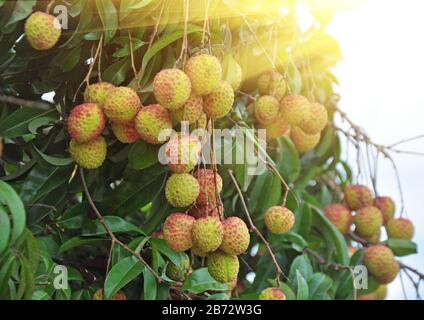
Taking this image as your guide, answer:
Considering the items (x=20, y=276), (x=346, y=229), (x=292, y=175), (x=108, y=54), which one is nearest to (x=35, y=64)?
(x=108, y=54)

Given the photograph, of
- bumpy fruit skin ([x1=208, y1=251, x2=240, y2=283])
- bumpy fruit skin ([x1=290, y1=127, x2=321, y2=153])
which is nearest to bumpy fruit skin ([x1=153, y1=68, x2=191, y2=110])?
bumpy fruit skin ([x1=208, y1=251, x2=240, y2=283])

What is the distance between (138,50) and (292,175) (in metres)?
0.65

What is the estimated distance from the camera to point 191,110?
118 centimetres

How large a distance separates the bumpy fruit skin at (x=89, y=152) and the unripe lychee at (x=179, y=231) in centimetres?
16

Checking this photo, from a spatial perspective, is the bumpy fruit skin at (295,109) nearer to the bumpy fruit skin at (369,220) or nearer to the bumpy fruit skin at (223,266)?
the bumpy fruit skin at (223,266)

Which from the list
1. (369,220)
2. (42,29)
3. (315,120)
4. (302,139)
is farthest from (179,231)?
(369,220)

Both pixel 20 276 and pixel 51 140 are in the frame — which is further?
pixel 51 140

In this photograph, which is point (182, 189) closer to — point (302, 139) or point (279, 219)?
point (279, 219)

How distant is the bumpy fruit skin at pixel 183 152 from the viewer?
3.83 ft

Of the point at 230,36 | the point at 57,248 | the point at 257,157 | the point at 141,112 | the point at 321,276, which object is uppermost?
the point at 230,36

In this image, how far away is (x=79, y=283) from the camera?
1.42 metres

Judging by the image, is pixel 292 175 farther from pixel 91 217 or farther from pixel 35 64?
pixel 35 64

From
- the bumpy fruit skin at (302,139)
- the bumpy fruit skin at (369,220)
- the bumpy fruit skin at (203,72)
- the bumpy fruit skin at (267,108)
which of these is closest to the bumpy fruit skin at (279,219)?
the bumpy fruit skin at (267,108)

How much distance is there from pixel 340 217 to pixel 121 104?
3.01ft
